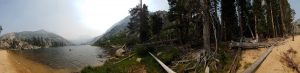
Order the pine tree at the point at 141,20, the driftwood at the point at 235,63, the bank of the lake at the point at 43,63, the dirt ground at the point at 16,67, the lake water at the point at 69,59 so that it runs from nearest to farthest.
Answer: the driftwood at the point at 235,63 < the dirt ground at the point at 16,67 < the bank of the lake at the point at 43,63 < the lake water at the point at 69,59 < the pine tree at the point at 141,20

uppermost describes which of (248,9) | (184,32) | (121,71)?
(248,9)

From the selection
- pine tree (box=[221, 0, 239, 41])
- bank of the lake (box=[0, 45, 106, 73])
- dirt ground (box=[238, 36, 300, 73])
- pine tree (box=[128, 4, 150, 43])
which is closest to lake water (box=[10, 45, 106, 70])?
bank of the lake (box=[0, 45, 106, 73])

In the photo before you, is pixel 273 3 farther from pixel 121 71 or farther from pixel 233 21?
pixel 121 71

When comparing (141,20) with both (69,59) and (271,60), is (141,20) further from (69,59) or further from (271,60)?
(271,60)

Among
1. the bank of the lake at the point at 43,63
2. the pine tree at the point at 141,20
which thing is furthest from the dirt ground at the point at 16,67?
the pine tree at the point at 141,20

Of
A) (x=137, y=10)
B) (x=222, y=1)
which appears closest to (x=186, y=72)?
(x=222, y=1)

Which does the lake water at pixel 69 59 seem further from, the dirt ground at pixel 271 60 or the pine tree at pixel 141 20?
the dirt ground at pixel 271 60

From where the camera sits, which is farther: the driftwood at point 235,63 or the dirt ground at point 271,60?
the driftwood at point 235,63

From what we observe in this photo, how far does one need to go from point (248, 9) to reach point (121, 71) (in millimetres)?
32783

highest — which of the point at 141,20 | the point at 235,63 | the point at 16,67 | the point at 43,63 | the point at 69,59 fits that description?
the point at 141,20

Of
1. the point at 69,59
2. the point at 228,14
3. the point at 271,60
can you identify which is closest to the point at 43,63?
the point at 69,59

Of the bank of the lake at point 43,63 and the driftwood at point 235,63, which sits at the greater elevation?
the driftwood at point 235,63

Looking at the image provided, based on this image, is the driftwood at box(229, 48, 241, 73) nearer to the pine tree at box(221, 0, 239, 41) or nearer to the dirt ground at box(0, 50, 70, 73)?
the pine tree at box(221, 0, 239, 41)

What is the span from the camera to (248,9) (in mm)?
52344
